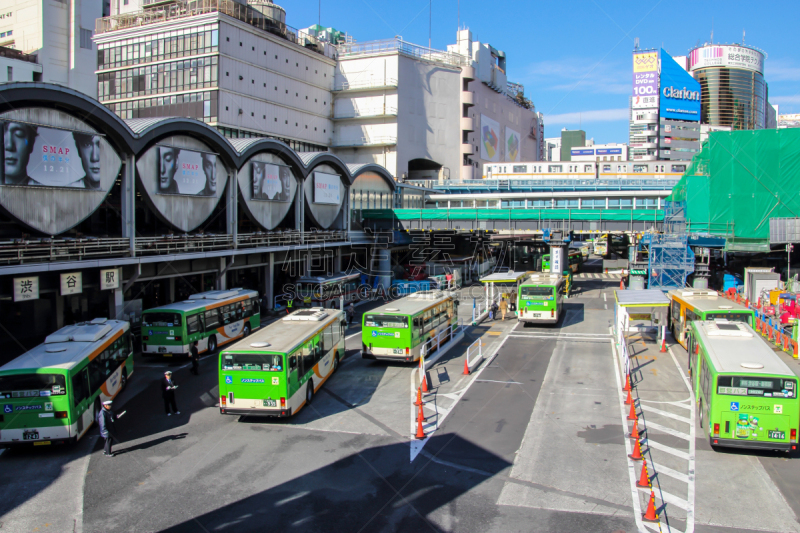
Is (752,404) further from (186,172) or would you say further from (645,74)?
(645,74)

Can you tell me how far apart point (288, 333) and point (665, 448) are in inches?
465

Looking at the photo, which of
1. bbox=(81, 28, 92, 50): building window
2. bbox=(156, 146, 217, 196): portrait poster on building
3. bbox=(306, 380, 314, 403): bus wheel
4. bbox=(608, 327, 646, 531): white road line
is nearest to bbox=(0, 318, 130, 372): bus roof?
bbox=(306, 380, 314, 403): bus wheel

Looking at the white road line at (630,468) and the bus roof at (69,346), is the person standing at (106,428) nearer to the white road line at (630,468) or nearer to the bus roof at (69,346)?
the bus roof at (69,346)

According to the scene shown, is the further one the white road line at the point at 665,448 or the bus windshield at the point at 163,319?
the bus windshield at the point at 163,319

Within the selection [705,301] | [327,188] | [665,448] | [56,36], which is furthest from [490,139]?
[665,448]

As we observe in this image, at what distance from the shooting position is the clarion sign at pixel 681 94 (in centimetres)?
15438

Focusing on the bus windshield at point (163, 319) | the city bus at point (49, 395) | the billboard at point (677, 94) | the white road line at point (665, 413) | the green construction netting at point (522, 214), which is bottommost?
the white road line at point (665, 413)

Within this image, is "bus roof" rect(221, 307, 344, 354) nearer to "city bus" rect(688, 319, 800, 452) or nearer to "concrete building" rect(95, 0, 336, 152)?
"city bus" rect(688, 319, 800, 452)

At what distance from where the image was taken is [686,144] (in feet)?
513

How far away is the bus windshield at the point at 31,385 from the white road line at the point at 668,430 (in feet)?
53.3

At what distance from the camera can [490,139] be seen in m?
93.6

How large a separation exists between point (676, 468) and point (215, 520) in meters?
10.6

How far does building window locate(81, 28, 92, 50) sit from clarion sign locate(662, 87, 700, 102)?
5515 inches

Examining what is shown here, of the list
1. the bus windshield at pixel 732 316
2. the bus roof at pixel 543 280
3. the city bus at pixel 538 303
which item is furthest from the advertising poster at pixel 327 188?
the bus windshield at pixel 732 316
